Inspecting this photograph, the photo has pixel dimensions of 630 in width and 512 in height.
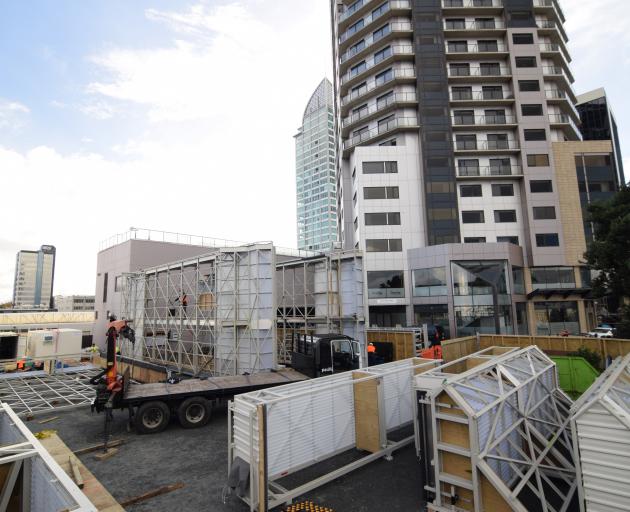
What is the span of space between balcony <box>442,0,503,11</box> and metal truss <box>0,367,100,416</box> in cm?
5210

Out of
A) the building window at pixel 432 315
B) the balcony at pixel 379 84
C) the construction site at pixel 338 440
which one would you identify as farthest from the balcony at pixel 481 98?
the construction site at pixel 338 440

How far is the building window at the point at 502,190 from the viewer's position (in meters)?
42.4

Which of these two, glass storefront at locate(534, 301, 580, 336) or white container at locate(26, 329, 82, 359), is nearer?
white container at locate(26, 329, 82, 359)

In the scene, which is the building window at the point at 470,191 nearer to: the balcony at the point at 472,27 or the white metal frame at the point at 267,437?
the balcony at the point at 472,27

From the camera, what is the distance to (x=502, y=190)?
1673 inches

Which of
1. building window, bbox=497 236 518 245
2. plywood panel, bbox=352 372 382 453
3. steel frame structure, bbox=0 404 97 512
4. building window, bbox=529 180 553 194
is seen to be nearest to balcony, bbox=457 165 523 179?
building window, bbox=529 180 553 194

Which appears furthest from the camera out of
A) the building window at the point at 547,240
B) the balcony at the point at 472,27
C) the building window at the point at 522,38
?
Answer: the building window at the point at 522,38

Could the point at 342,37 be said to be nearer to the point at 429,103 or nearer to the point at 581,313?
the point at 429,103

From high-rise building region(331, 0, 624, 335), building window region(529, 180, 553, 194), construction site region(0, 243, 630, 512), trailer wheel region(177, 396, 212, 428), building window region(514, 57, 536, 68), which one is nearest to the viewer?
construction site region(0, 243, 630, 512)

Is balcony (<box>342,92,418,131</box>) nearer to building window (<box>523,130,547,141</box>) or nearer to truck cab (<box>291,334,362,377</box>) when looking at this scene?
building window (<box>523,130,547,141</box>)

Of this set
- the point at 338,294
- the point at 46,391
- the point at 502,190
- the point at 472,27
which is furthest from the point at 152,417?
the point at 472,27

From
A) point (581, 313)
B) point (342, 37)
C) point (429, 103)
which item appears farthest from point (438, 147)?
point (581, 313)

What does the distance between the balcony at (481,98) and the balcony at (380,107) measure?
5299 mm

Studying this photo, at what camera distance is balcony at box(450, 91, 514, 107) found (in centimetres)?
4234
